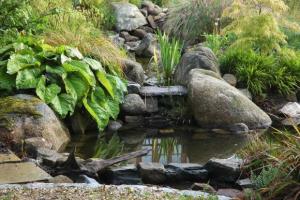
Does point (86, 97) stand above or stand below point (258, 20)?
below

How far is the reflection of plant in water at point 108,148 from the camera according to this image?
7562mm

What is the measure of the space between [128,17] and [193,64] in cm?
546

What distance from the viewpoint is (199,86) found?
907 centimetres

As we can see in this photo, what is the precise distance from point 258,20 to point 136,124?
314 cm

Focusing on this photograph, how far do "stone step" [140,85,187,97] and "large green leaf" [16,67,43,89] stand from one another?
2.00m

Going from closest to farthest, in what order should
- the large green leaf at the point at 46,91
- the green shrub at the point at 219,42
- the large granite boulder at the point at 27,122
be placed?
the large granite boulder at the point at 27,122 < the large green leaf at the point at 46,91 < the green shrub at the point at 219,42

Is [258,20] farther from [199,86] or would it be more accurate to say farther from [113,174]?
[113,174]

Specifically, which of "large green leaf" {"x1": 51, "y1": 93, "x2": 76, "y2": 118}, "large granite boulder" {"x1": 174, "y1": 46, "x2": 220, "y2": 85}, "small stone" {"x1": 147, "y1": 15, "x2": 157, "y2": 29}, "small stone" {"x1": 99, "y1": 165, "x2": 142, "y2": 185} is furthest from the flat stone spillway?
"small stone" {"x1": 147, "y1": 15, "x2": 157, "y2": 29}

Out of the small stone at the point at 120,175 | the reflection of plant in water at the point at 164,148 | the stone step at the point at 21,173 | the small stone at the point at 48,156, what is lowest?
the reflection of plant in water at the point at 164,148

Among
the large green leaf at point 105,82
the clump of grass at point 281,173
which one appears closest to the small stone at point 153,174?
the clump of grass at point 281,173

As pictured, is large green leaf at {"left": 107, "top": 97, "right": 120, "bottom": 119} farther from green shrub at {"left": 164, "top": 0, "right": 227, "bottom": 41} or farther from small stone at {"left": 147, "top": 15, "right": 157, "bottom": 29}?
small stone at {"left": 147, "top": 15, "right": 157, "bottom": 29}

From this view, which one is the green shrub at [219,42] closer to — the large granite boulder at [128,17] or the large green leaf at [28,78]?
the large granite boulder at [128,17]

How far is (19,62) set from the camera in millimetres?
8047

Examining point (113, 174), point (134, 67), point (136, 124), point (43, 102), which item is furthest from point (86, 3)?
point (113, 174)
